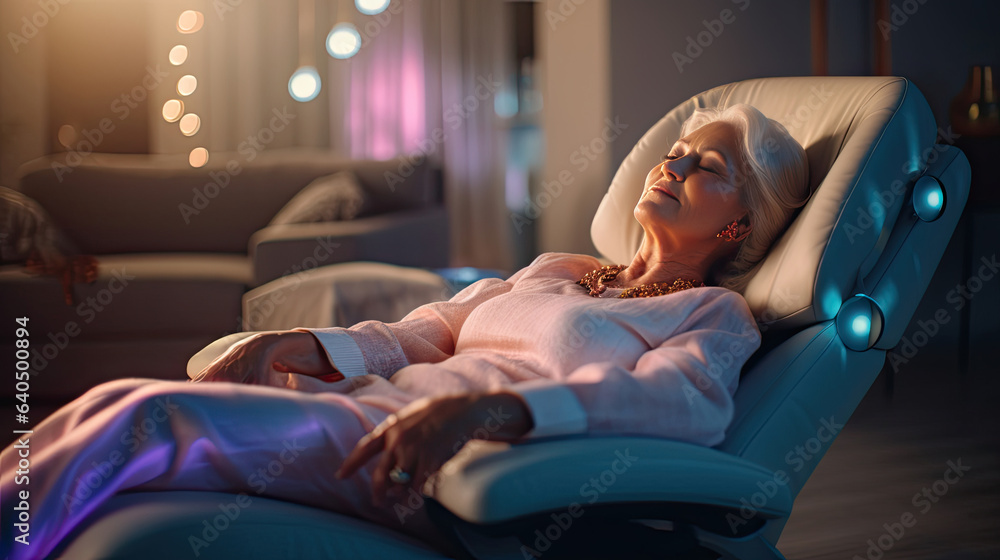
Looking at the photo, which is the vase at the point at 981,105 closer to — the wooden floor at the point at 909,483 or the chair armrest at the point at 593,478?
the wooden floor at the point at 909,483

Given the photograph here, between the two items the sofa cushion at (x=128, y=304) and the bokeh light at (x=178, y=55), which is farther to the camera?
the bokeh light at (x=178, y=55)

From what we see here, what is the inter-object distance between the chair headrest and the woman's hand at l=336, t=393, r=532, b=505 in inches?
19.9

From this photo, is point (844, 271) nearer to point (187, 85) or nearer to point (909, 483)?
point (909, 483)

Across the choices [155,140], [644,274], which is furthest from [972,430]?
[155,140]

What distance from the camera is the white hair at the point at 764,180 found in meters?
1.40

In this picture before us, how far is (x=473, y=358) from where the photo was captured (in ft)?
4.42

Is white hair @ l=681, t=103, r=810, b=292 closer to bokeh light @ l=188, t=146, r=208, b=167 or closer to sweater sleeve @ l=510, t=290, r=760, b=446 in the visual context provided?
sweater sleeve @ l=510, t=290, r=760, b=446

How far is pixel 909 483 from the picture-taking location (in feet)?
7.26

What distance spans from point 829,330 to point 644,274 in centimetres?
38

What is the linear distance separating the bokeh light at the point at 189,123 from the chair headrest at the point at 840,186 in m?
4.65

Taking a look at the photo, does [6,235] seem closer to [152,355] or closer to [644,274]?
[152,355]

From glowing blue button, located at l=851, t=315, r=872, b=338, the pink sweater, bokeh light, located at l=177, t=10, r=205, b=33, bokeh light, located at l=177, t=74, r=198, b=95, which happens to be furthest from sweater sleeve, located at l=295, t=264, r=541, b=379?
bokeh light, located at l=177, t=74, r=198, b=95

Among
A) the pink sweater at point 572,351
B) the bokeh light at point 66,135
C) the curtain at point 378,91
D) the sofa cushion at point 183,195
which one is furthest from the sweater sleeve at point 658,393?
the bokeh light at point 66,135

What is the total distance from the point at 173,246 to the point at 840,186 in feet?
10.1
